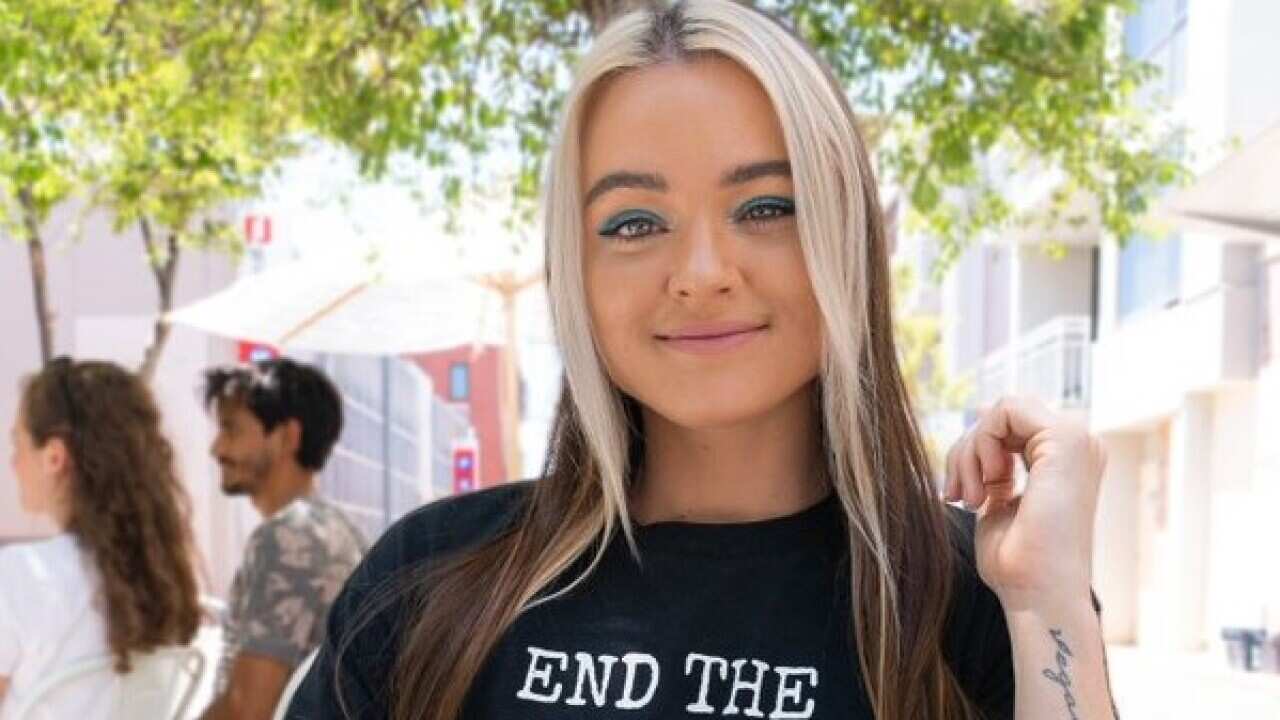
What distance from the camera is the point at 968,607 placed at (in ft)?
5.77

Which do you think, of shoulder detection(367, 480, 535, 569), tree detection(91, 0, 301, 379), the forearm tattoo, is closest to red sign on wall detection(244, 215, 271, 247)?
tree detection(91, 0, 301, 379)

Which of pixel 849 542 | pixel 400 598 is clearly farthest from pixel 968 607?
pixel 400 598

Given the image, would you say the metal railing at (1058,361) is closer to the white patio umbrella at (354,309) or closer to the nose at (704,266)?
the white patio umbrella at (354,309)

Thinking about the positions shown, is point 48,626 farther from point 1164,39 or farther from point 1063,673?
point 1164,39

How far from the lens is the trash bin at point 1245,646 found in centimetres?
1430

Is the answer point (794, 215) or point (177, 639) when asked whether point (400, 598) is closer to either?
point (794, 215)

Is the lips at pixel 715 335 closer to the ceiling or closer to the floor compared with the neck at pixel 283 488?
closer to the ceiling

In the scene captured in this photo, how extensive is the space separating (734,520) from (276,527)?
2.71 metres

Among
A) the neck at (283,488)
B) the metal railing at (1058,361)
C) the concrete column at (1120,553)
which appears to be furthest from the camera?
the metal railing at (1058,361)

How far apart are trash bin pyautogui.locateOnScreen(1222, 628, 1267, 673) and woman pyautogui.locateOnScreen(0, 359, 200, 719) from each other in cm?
1185

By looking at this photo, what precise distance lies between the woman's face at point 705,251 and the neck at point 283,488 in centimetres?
316

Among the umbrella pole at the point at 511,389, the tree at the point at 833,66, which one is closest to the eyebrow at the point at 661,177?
the tree at the point at 833,66

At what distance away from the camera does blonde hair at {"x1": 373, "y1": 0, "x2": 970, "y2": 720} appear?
1.70 m

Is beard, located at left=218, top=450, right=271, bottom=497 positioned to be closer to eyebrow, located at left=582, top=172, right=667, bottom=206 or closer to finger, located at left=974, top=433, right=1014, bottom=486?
eyebrow, located at left=582, top=172, right=667, bottom=206
